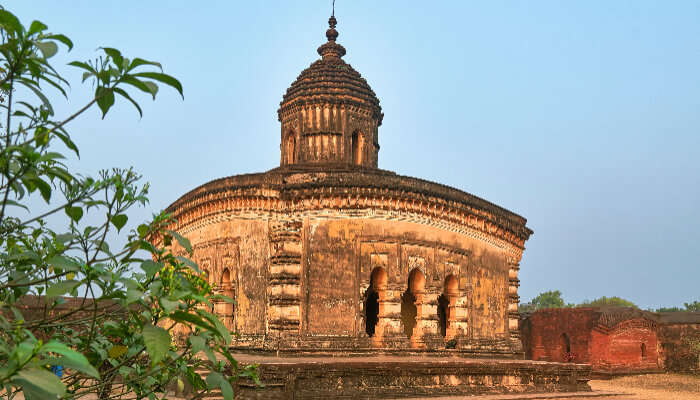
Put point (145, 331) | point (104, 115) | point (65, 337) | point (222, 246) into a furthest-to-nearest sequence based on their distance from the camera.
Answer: point (222, 246) < point (65, 337) < point (104, 115) < point (145, 331)

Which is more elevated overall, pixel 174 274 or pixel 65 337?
pixel 174 274

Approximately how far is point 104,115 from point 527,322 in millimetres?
25754

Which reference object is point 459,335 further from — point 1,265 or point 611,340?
point 1,265

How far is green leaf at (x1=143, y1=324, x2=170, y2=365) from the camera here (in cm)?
169

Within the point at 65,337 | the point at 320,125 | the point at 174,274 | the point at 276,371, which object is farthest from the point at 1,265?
the point at 320,125

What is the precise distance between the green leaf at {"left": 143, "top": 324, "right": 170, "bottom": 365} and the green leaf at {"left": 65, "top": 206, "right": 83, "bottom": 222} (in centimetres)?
76

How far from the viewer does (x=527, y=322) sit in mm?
→ 25516

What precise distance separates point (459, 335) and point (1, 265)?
13.2 meters

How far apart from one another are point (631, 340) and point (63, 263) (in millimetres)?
23948

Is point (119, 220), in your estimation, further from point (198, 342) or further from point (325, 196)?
point (325, 196)

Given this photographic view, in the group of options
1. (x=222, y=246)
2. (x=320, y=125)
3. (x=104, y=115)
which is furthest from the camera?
(x=320, y=125)

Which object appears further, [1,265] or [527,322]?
[527,322]


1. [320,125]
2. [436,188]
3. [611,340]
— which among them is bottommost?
[611,340]

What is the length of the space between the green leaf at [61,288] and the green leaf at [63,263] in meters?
0.05
